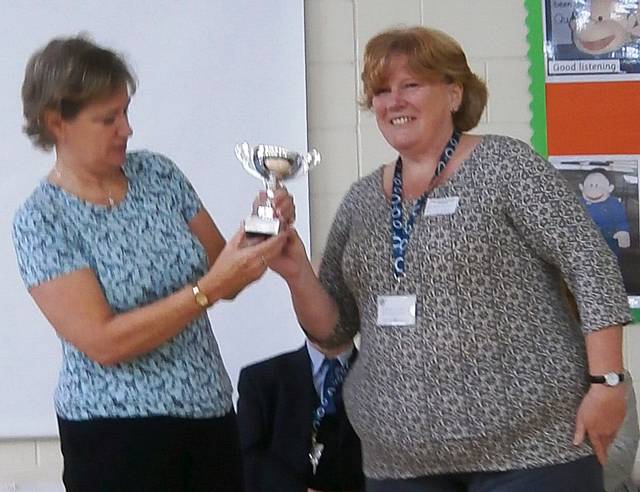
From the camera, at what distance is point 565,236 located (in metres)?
1.42

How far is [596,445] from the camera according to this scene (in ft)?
4.78

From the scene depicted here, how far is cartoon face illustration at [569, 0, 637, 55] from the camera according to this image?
2490 mm

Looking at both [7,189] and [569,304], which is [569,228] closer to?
[569,304]

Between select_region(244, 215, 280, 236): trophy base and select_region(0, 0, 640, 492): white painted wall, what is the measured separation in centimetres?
99

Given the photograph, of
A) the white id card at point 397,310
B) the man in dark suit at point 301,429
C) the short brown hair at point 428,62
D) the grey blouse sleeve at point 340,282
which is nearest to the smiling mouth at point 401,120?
the short brown hair at point 428,62

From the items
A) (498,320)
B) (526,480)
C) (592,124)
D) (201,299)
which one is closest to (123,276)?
(201,299)

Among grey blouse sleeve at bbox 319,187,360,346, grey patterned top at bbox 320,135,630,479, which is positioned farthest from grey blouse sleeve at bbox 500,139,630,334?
grey blouse sleeve at bbox 319,187,360,346

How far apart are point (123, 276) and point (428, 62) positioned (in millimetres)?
605

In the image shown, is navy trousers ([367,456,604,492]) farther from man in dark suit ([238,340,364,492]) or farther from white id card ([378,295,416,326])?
man in dark suit ([238,340,364,492])

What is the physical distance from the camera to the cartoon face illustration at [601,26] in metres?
2.49

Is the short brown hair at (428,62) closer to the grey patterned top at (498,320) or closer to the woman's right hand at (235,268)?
the grey patterned top at (498,320)

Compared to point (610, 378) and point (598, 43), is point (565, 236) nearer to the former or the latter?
point (610, 378)

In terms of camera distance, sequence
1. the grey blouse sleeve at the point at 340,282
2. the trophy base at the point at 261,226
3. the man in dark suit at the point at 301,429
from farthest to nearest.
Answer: the man in dark suit at the point at 301,429 → the grey blouse sleeve at the point at 340,282 → the trophy base at the point at 261,226

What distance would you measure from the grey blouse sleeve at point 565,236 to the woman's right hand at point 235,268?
39cm
